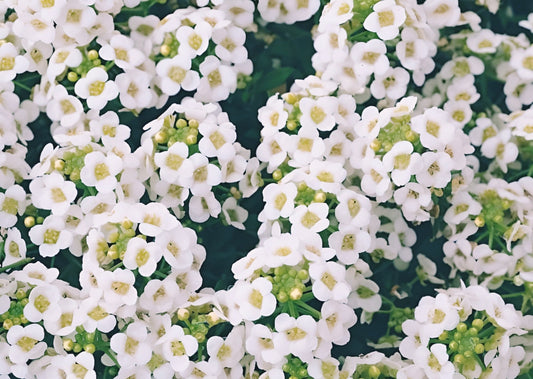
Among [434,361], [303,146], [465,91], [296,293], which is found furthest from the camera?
[465,91]

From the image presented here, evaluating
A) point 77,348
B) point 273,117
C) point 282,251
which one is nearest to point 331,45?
point 273,117

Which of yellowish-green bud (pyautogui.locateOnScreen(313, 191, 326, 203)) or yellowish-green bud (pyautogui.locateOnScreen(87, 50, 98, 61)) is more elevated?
yellowish-green bud (pyautogui.locateOnScreen(87, 50, 98, 61))

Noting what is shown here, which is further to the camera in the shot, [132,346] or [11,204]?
[11,204]

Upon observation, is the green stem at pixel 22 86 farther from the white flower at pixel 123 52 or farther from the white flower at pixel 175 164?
the white flower at pixel 175 164

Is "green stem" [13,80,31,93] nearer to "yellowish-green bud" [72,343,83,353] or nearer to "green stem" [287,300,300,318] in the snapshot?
"yellowish-green bud" [72,343,83,353]

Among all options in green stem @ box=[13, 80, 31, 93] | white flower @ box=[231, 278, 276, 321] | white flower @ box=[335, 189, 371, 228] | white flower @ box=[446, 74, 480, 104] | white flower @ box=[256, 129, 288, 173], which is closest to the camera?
white flower @ box=[231, 278, 276, 321]

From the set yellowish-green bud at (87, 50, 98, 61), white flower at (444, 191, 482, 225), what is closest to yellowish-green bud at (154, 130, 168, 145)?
yellowish-green bud at (87, 50, 98, 61)

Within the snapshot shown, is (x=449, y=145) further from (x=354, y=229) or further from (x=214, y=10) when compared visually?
(x=214, y=10)

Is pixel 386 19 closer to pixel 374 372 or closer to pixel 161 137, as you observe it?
A: pixel 161 137
